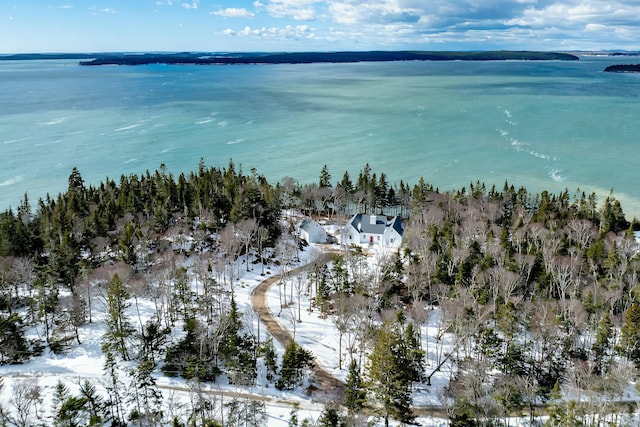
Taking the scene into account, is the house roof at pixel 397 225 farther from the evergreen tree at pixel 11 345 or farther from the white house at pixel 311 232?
the evergreen tree at pixel 11 345

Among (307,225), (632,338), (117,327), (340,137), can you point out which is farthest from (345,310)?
(340,137)

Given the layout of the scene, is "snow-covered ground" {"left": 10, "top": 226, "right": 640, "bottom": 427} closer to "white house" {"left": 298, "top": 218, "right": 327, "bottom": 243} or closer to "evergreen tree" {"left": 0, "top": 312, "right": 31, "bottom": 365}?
"evergreen tree" {"left": 0, "top": 312, "right": 31, "bottom": 365}

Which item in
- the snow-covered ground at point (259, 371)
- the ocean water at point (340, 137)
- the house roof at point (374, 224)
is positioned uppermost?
the ocean water at point (340, 137)

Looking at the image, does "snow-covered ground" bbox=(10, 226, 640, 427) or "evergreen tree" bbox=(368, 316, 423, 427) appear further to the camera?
"snow-covered ground" bbox=(10, 226, 640, 427)

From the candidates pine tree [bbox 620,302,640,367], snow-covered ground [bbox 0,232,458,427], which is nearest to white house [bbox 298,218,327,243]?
snow-covered ground [bbox 0,232,458,427]

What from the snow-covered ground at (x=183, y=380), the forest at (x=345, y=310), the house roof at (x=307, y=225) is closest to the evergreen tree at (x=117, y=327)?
the forest at (x=345, y=310)

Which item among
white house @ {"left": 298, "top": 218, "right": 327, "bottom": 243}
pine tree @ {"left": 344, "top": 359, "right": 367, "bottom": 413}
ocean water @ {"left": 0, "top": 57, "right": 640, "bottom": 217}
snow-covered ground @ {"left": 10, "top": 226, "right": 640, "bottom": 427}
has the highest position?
ocean water @ {"left": 0, "top": 57, "right": 640, "bottom": 217}
